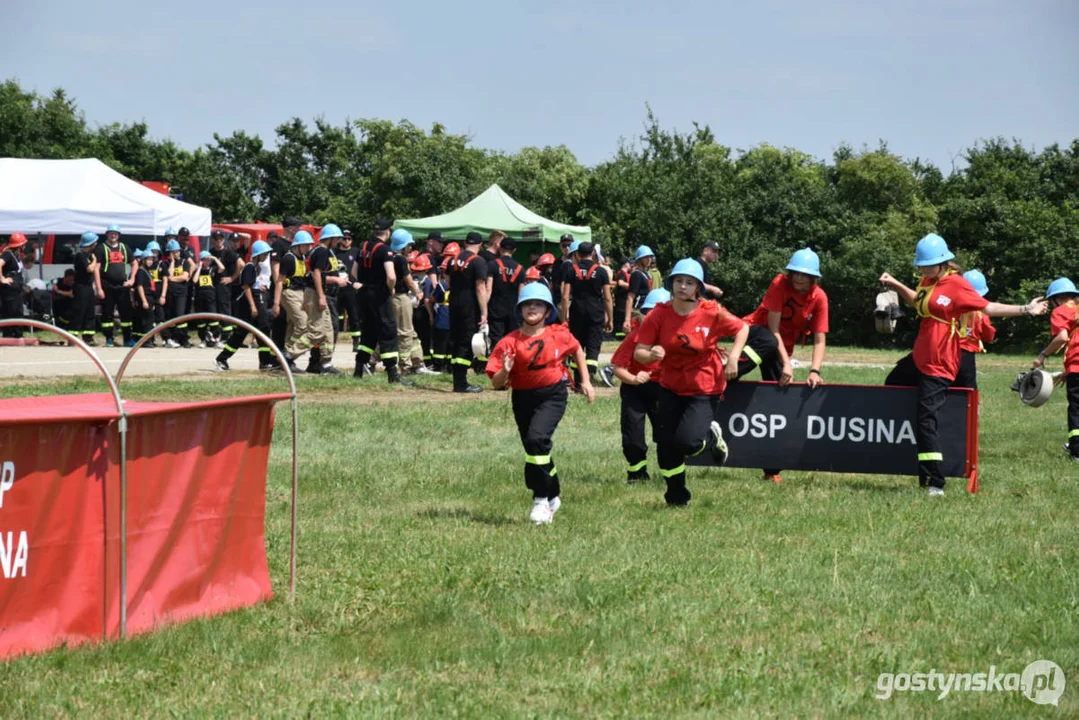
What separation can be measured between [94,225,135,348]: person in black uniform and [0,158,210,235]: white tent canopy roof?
11.0 ft

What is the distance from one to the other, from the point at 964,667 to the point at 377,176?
55.7 metres

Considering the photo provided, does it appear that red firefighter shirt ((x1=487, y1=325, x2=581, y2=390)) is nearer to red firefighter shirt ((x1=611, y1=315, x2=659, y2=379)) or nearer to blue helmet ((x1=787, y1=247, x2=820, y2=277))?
red firefighter shirt ((x1=611, y1=315, x2=659, y2=379))

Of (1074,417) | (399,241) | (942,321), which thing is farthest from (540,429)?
(399,241)

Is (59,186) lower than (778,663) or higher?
higher

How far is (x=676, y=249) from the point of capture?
41.8 m

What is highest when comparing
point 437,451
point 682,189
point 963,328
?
point 682,189

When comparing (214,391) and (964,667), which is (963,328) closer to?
(964,667)

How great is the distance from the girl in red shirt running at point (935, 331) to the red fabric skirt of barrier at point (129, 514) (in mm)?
5831

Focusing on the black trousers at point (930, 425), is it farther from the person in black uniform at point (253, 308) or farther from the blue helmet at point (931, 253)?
the person in black uniform at point (253, 308)

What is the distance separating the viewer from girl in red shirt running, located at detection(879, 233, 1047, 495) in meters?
10.3

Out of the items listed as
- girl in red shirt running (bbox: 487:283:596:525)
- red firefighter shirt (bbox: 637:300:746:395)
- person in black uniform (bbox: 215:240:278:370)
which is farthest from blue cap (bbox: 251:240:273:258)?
girl in red shirt running (bbox: 487:283:596:525)

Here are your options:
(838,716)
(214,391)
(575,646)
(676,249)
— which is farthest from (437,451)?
(676,249)

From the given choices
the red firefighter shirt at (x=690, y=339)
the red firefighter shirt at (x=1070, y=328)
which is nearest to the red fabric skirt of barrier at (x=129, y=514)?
the red firefighter shirt at (x=690, y=339)

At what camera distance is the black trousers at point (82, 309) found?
78.5 ft
